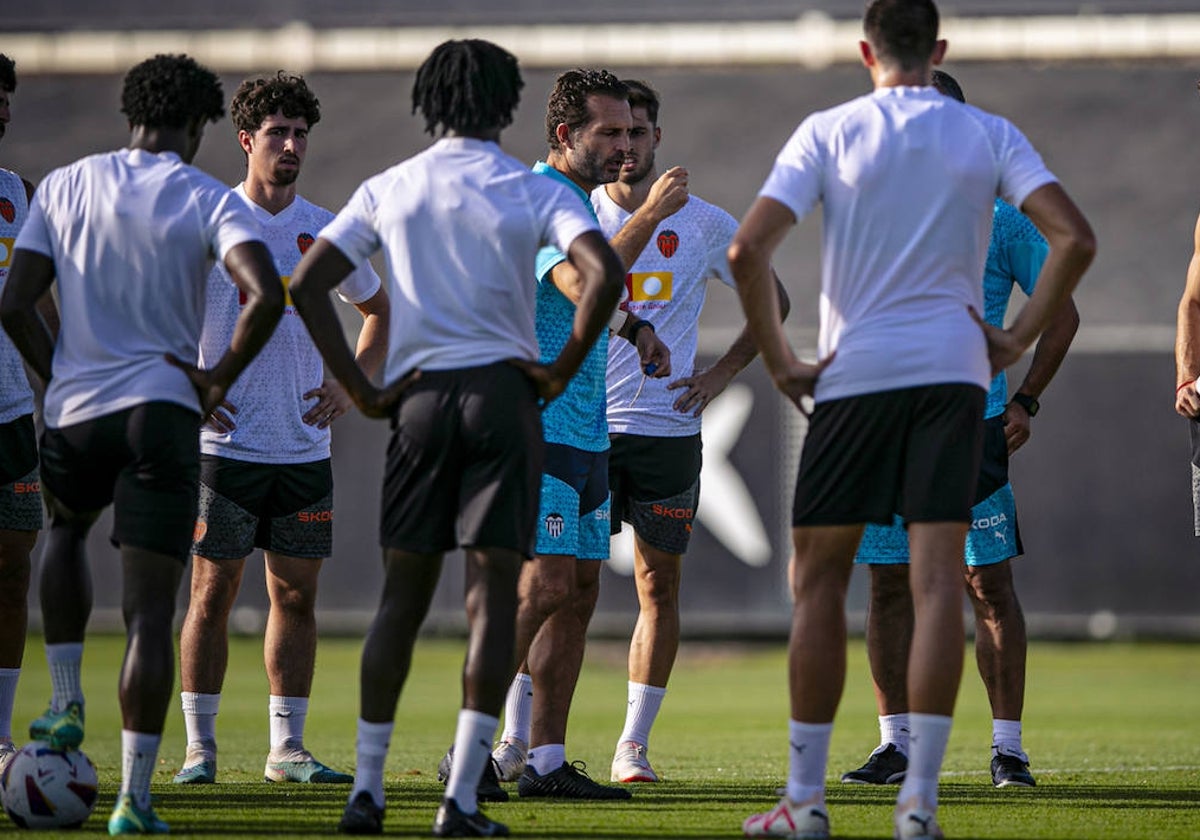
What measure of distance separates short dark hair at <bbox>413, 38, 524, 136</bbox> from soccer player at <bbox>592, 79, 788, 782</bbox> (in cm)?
195

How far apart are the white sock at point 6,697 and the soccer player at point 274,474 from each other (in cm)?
65

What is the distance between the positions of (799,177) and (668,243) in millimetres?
2517

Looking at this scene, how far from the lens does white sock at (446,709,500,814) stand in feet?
16.9

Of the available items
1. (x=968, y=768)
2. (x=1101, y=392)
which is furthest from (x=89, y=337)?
(x=1101, y=392)

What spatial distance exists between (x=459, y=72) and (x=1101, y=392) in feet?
43.2

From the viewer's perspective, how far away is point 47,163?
24.1m

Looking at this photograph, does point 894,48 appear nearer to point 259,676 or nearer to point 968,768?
point 968,768

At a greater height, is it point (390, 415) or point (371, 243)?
point (371, 243)

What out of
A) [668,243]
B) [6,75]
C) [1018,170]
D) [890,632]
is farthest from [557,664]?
[6,75]

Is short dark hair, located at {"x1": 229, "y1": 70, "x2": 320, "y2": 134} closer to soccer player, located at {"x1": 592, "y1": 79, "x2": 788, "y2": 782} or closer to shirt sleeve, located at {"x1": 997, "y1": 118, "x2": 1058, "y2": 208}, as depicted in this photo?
soccer player, located at {"x1": 592, "y1": 79, "x2": 788, "y2": 782}

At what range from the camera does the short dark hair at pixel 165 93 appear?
5.63 m

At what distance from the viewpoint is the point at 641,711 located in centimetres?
749

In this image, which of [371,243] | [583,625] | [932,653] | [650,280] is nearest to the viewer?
[932,653]

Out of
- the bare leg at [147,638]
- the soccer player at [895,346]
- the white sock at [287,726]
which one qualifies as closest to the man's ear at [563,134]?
the soccer player at [895,346]
